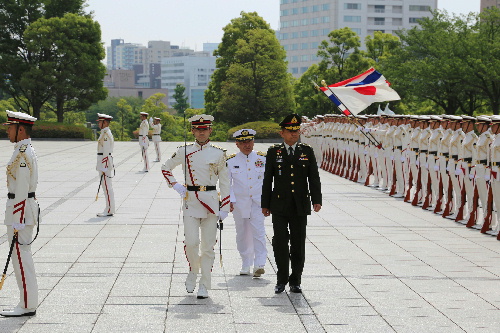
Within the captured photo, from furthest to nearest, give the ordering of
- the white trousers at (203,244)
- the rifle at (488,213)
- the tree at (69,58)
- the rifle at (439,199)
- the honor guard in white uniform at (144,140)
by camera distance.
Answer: the tree at (69,58)
the honor guard in white uniform at (144,140)
the rifle at (439,199)
the rifle at (488,213)
the white trousers at (203,244)

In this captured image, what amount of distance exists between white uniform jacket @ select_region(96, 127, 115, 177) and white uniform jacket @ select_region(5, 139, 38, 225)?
6.85 m

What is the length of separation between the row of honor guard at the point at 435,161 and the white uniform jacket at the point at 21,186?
782 cm

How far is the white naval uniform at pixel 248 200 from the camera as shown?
925cm

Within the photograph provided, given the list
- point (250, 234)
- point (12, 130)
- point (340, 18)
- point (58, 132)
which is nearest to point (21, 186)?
point (12, 130)

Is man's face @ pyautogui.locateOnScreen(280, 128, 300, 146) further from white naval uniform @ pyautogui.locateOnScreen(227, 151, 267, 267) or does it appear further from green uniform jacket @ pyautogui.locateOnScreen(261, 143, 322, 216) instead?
white naval uniform @ pyautogui.locateOnScreen(227, 151, 267, 267)

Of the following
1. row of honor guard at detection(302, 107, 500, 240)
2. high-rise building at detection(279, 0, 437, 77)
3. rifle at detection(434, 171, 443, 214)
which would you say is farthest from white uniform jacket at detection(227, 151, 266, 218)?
high-rise building at detection(279, 0, 437, 77)

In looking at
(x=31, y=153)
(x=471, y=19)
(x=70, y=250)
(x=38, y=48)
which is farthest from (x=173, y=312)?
(x=38, y=48)

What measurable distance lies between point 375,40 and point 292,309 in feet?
185

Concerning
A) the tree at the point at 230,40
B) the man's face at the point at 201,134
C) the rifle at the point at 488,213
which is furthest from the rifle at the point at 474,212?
the tree at the point at 230,40

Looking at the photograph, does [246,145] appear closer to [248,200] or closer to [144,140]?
[248,200]

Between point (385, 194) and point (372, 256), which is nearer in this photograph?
point (372, 256)

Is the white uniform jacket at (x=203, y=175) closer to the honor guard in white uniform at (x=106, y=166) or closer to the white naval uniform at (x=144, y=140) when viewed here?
the honor guard in white uniform at (x=106, y=166)

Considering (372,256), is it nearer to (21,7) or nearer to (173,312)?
(173,312)

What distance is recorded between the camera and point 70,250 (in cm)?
1049
